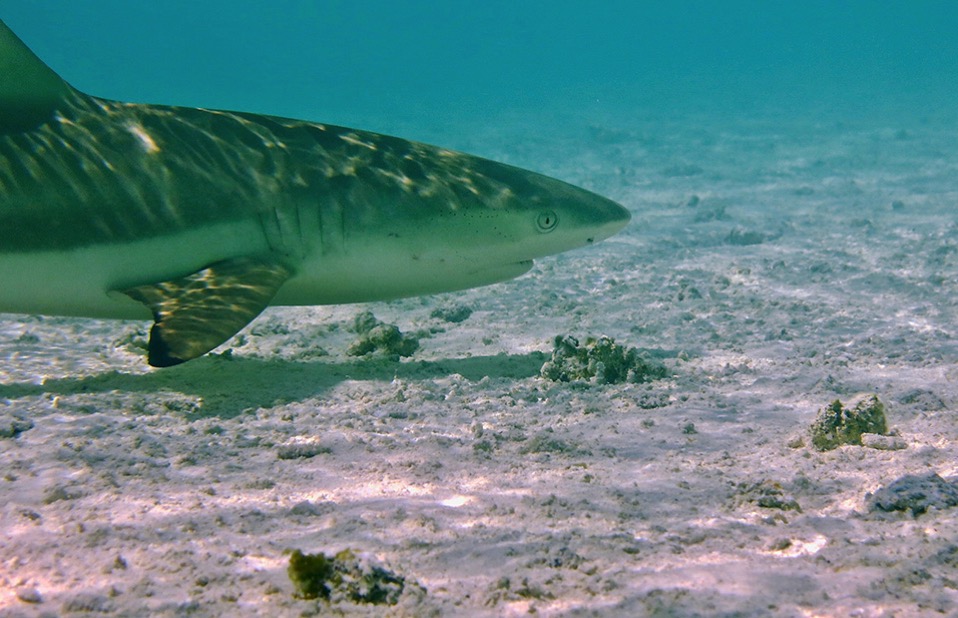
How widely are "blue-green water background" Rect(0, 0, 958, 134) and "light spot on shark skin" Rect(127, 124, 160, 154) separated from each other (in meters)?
34.1

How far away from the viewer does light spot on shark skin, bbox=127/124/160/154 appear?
464cm

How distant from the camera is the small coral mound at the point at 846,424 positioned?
138 inches

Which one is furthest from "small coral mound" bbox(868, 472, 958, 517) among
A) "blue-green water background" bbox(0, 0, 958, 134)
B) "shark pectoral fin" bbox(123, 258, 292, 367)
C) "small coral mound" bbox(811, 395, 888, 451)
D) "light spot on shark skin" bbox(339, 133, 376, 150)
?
"blue-green water background" bbox(0, 0, 958, 134)

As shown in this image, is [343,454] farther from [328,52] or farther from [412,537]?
[328,52]

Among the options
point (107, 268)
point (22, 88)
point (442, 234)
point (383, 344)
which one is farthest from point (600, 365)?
point (22, 88)

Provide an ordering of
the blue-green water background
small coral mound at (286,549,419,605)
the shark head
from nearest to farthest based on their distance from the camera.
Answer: small coral mound at (286,549,419,605), the shark head, the blue-green water background

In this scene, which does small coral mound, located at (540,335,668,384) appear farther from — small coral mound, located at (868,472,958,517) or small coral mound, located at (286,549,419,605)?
small coral mound, located at (286,549,419,605)

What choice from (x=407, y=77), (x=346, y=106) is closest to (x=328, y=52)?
(x=407, y=77)

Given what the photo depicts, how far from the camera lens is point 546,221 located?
487 centimetres

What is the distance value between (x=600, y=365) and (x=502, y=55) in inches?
5240

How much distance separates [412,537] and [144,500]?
114 centimetres

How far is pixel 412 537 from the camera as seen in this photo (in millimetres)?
2605

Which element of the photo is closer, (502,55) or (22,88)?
(22,88)

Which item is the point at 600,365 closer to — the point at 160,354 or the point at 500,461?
the point at 500,461
